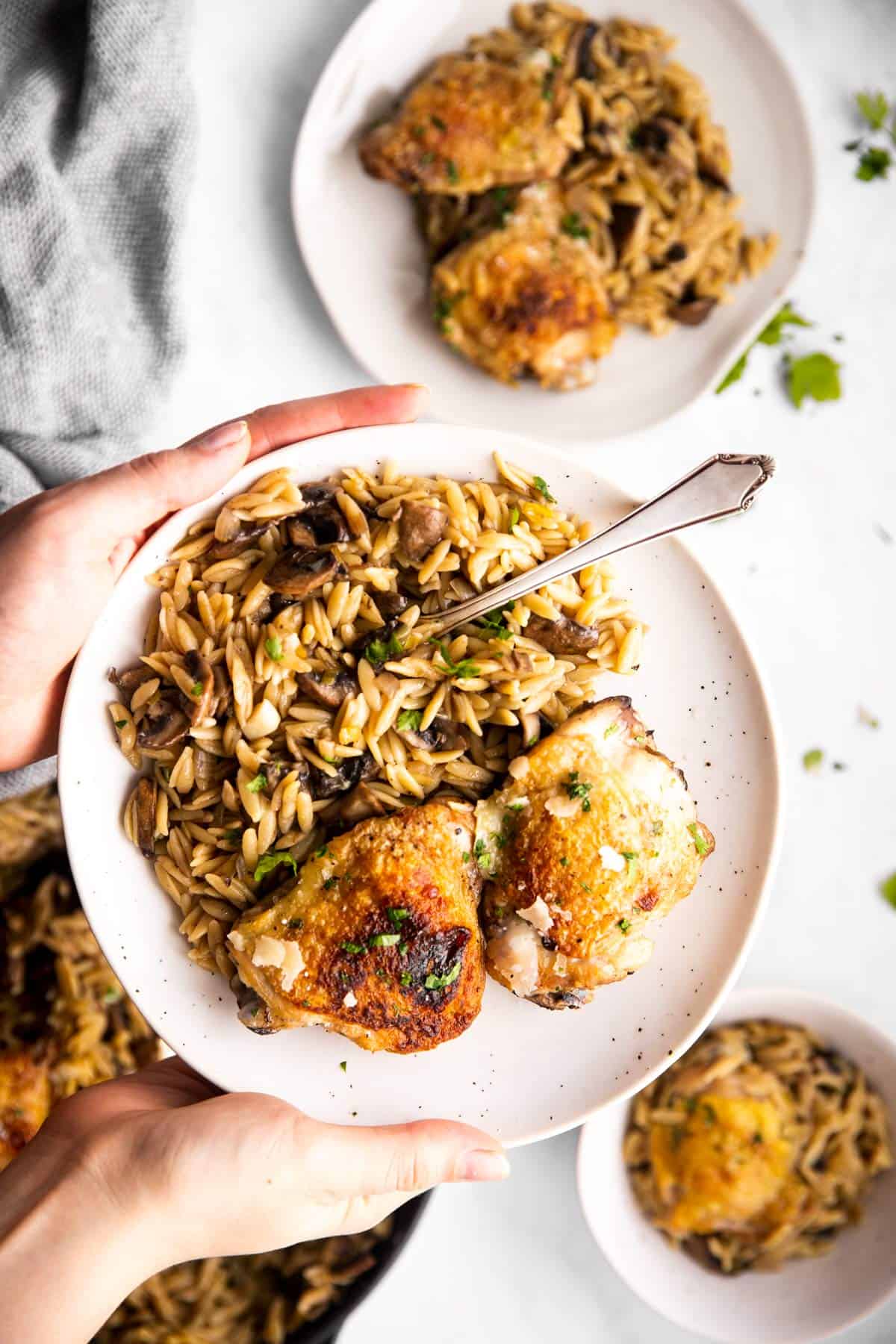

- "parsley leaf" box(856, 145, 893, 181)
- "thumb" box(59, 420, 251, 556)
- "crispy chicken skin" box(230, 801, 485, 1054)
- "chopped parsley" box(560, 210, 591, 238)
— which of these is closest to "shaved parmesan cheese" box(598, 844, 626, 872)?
"crispy chicken skin" box(230, 801, 485, 1054)

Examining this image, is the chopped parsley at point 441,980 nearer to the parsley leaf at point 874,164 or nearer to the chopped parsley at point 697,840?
the chopped parsley at point 697,840

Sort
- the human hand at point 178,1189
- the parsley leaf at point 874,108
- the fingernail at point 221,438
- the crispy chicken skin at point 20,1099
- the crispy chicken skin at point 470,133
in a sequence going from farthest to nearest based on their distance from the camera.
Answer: the parsley leaf at point 874,108 < the crispy chicken skin at point 470,133 < the crispy chicken skin at point 20,1099 < the fingernail at point 221,438 < the human hand at point 178,1189

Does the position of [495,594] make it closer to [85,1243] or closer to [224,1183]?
[224,1183]

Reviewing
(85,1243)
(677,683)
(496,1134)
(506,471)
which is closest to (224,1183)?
(85,1243)

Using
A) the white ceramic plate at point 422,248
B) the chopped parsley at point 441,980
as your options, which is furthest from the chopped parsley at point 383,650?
the white ceramic plate at point 422,248

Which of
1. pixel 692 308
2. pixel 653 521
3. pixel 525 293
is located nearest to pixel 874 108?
pixel 692 308

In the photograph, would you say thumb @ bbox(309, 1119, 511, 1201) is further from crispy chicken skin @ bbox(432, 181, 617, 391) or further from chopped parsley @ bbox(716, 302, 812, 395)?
chopped parsley @ bbox(716, 302, 812, 395)

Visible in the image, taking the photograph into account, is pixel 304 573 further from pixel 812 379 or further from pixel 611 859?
pixel 812 379
